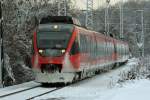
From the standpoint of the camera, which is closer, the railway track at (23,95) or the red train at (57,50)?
the railway track at (23,95)

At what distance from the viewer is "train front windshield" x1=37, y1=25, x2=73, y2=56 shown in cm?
2570

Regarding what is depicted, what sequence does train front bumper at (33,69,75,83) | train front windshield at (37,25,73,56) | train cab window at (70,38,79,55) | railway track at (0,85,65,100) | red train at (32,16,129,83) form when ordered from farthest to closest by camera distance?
train cab window at (70,38,79,55)
train front windshield at (37,25,73,56)
red train at (32,16,129,83)
train front bumper at (33,69,75,83)
railway track at (0,85,65,100)

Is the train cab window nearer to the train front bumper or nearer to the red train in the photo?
the red train

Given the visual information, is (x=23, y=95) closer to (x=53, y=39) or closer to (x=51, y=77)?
(x=51, y=77)

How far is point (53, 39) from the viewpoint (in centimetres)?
2591


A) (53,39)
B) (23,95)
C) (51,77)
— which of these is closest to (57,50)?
(53,39)

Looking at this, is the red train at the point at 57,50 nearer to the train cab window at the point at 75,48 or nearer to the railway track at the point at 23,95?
the train cab window at the point at 75,48

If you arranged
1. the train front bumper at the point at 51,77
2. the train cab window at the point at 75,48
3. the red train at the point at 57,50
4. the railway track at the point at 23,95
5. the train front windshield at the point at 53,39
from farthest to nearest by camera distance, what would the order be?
the train cab window at the point at 75,48
the train front windshield at the point at 53,39
the red train at the point at 57,50
the train front bumper at the point at 51,77
the railway track at the point at 23,95

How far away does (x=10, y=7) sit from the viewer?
3716 cm

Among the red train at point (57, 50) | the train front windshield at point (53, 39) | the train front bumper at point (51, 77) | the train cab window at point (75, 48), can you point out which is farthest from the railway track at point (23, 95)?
the train cab window at point (75, 48)

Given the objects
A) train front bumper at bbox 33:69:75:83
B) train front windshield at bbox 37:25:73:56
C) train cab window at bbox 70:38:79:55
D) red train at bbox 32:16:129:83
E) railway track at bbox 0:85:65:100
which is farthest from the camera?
train cab window at bbox 70:38:79:55

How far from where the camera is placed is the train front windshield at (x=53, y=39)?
25703 mm

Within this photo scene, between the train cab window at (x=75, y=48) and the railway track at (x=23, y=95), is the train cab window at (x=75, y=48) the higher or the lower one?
the higher one

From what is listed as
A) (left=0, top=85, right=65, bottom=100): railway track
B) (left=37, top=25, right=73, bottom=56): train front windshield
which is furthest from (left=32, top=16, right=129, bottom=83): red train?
(left=0, top=85, right=65, bottom=100): railway track
